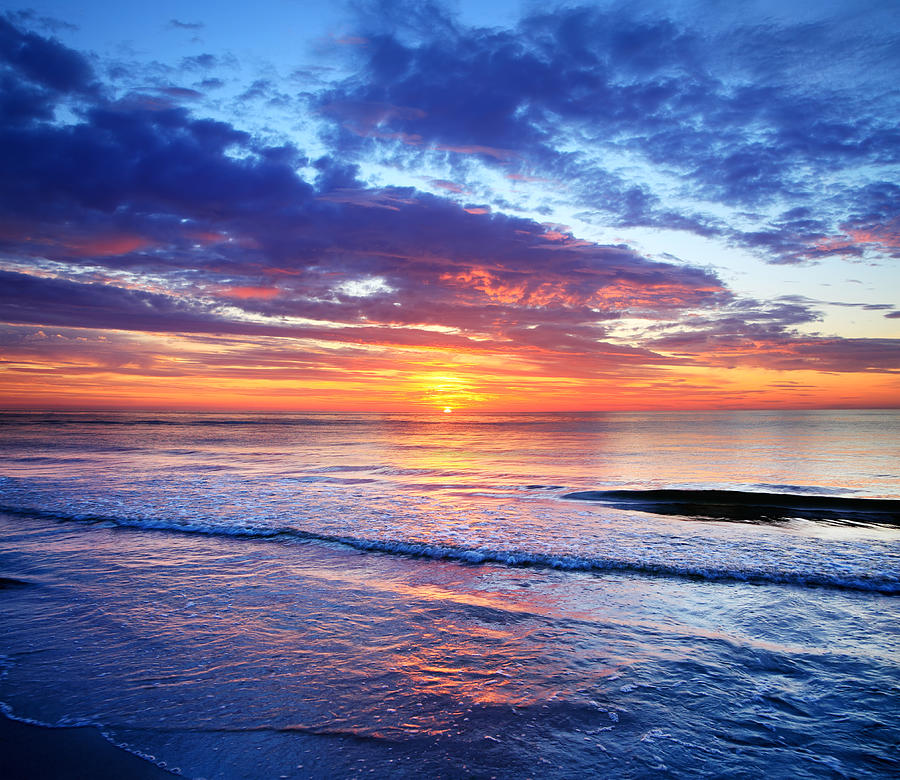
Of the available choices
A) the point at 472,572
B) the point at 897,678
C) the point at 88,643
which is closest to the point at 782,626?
the point at 897,678

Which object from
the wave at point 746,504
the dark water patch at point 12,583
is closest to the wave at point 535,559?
the dark water patch at point 12,583

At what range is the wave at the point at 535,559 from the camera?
870 centimetres

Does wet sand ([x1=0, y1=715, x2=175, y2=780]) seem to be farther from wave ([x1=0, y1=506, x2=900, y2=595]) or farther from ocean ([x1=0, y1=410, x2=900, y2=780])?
wave ([x1=0, y1=506, x2=900, y2=595])

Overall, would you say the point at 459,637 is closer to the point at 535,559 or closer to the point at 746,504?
the point at 535,559

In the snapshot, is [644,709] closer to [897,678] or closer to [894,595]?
[897,678]

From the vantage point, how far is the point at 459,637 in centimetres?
643

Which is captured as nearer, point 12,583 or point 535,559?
point 12,583

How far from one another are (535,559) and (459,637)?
3981 millimetres

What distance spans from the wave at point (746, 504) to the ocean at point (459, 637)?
301 mm

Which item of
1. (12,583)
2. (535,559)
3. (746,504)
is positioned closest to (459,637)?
(535,559)

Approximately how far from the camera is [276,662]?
573 centimetres

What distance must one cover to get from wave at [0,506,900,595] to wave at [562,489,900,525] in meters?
5.65

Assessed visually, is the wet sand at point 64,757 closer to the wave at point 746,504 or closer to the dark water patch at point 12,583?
the dark water patch at point 12,583

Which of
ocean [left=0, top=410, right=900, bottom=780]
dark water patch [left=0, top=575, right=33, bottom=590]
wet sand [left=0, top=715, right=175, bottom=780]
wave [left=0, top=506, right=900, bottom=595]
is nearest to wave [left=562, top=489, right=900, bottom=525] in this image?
ocean [left=0, top=410, right=900, bottom=780]
